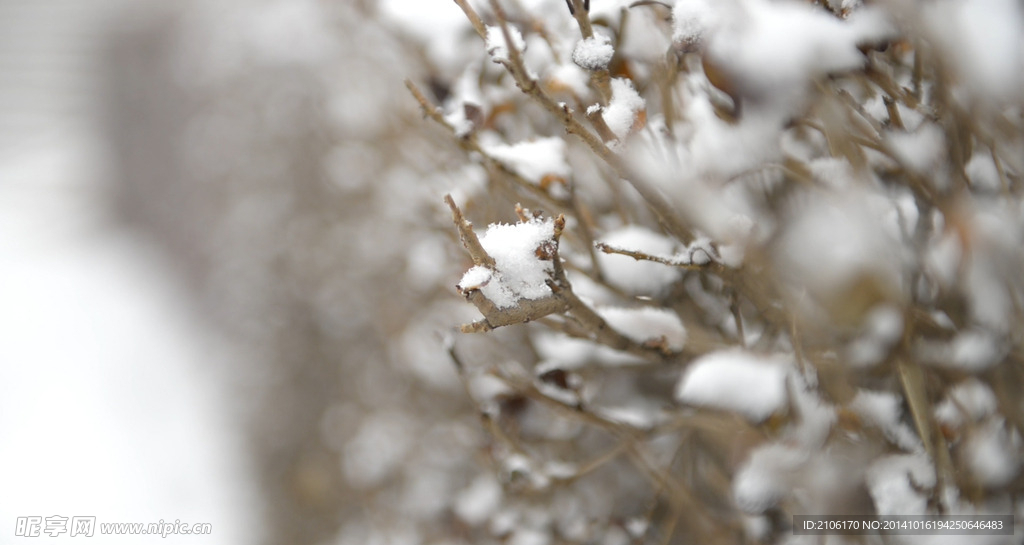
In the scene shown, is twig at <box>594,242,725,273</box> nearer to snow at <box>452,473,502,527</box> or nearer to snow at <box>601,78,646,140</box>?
snow at <box>601,78,646,140</box>

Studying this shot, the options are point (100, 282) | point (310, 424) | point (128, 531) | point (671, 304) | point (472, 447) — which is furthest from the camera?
point (100, 282)

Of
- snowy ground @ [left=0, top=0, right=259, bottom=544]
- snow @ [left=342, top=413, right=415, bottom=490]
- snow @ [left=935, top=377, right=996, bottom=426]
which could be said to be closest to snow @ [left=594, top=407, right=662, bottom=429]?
snow @ [left=935, top=377, right=996, bottom=426]

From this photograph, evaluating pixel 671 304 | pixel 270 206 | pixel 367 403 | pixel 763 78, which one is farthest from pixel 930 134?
pixel 270 206

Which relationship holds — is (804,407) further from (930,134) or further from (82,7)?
(82,7)

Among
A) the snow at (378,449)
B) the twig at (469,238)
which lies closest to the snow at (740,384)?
the twig at (469,238)

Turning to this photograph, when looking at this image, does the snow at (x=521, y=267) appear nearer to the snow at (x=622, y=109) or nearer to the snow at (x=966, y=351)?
the snow at (x=622, y=109)

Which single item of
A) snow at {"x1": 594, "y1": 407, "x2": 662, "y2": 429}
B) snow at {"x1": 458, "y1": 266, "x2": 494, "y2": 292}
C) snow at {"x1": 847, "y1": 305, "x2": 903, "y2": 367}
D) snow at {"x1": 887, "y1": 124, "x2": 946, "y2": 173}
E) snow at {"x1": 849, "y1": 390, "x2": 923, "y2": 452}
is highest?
snow at {"x1": 887, "y1": 124, "x2": 946, "y2": 173}
